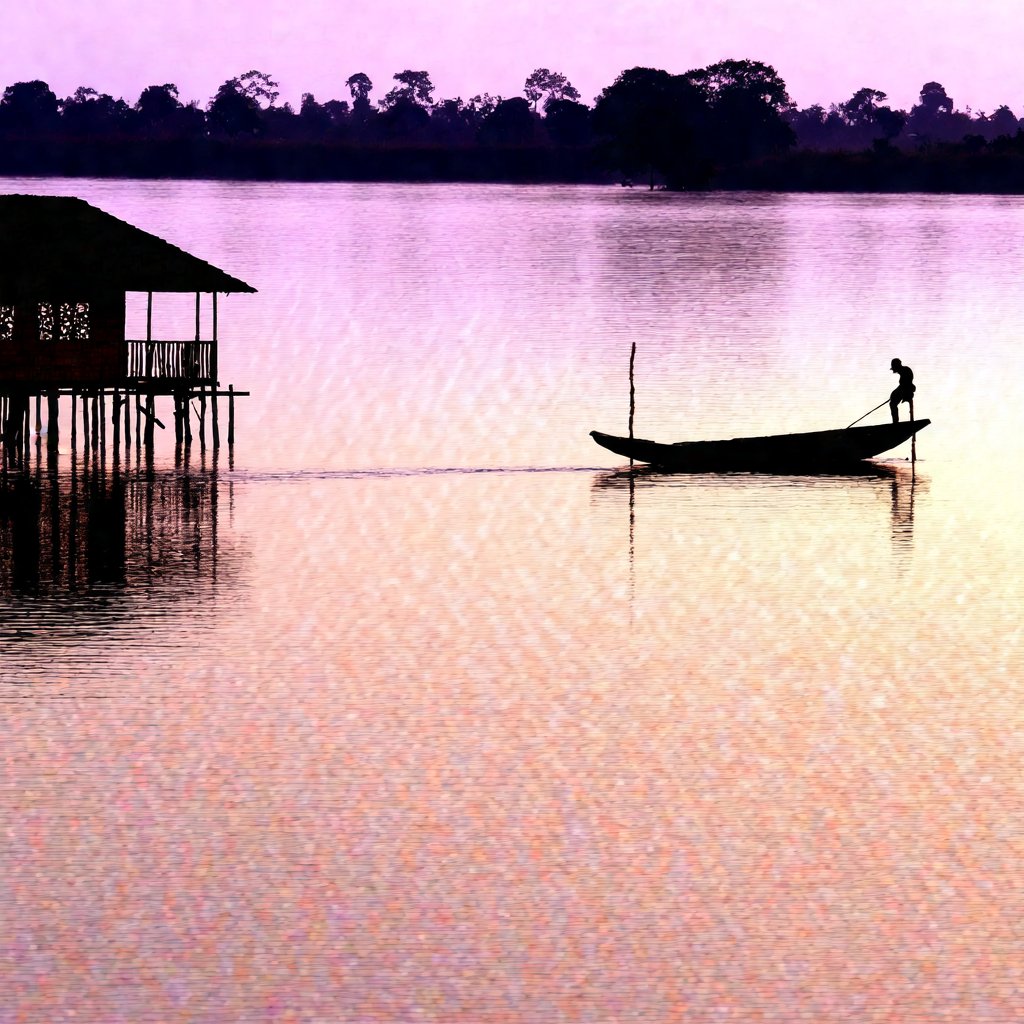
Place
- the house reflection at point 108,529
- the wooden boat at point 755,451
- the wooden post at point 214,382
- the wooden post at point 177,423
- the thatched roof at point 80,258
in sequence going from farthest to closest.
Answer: the wooden post at point 177,423 → the wooden post at point 214,382 → the thatched roof at point 80,258 → the wooden boat at point 755,451 → the house reflection at point 108,529

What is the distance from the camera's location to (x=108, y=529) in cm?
3297

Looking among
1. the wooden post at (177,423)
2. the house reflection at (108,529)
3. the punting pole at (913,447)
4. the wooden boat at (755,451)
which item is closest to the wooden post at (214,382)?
the wooden post at (177,423)

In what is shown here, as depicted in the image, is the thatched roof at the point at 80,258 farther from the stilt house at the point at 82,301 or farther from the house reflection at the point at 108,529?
the house reflection at the point at 108,529

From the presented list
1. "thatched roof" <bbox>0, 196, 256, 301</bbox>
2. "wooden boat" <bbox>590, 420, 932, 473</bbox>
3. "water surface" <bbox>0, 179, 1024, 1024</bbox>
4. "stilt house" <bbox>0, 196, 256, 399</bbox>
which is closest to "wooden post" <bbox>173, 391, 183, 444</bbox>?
"stilt house" <bbox>0, 196, 256, 399</bbox>

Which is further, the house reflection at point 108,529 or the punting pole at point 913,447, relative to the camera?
the punting pole at point 913,447

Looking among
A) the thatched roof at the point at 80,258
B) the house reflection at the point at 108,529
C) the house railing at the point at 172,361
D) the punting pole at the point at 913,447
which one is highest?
the thatched roof at the point at 80,258

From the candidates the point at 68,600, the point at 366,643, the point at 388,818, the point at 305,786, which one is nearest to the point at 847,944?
the point at 388,818

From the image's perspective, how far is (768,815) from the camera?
1738 centimetres

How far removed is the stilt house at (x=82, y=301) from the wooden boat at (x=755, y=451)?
8.27 metres

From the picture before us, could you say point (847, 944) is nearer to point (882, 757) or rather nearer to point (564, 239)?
point (882, 757)

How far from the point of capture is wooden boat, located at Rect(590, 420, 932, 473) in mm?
40625

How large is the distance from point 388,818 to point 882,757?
15.2ft

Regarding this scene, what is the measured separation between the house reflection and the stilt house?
1.78 metres

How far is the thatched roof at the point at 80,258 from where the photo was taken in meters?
42.1
